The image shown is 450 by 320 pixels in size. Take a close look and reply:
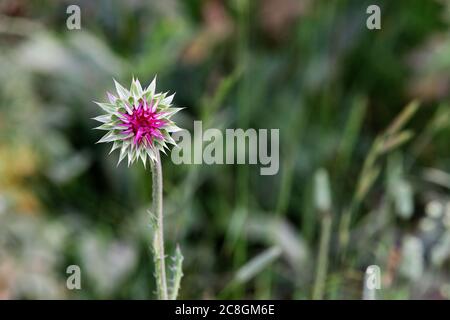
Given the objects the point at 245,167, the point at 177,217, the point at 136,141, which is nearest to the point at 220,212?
the point at 245,167

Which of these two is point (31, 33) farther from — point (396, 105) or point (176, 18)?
point (396, 105)

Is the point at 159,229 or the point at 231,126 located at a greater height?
the point at 231,126

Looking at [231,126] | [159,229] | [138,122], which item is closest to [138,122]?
[138,122]

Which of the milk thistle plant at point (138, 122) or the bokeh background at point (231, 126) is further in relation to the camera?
the bokeh background at point (231, 126)

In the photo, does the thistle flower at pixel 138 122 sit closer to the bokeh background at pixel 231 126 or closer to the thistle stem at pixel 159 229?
the thistle stem at pixel 159 229

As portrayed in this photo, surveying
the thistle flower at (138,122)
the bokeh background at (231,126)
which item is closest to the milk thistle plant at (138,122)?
the thistle flower at (138,122)

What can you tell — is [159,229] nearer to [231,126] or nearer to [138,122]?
[138,122]
